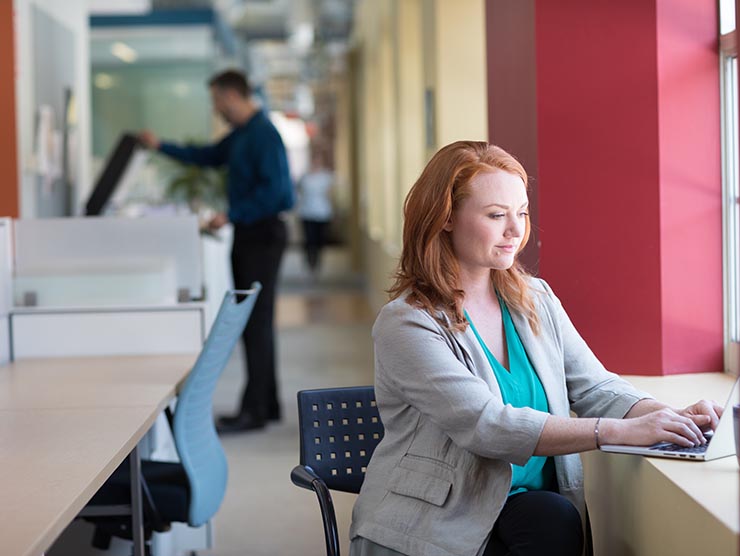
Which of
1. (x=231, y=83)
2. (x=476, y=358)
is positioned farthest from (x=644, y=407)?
(x=231, y=83)

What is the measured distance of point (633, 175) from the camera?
293 centimetres

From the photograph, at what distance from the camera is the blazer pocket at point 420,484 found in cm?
208

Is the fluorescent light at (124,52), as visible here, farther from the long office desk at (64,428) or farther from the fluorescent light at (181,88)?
the long office desk at (64,428)

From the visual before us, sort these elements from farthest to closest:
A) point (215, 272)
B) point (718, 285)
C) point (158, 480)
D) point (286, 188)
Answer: point (215, 272), point (286, 188), point (158, 480), point (718, 285)

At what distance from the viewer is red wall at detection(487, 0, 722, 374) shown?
9.47ft

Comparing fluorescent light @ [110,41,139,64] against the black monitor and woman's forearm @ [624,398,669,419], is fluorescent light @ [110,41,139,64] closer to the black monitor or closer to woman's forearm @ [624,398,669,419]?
the black monitor

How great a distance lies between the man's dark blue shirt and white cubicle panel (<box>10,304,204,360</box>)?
1.71 m

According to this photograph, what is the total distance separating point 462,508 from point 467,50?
401 cm

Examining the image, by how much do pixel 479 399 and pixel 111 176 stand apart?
10.9 feet

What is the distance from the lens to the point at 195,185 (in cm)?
1180

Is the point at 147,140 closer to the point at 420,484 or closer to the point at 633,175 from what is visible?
the point at 633,175

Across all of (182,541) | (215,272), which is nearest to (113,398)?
(182,541)

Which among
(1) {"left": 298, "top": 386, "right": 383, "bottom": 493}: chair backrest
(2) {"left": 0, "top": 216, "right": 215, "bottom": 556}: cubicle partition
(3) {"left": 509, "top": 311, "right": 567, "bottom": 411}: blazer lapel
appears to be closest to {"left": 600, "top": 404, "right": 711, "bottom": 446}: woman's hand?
(3) {"left": 509, "top": 311, "right": 567, "bottom": 411}: blazer lapel

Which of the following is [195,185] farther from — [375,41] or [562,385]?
[562,385]
